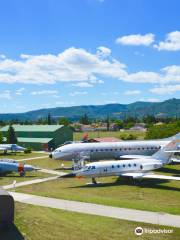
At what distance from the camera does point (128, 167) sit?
41.0 metres

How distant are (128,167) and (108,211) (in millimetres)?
16038

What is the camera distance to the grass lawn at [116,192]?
2970 cm

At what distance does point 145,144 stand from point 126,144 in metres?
3.19

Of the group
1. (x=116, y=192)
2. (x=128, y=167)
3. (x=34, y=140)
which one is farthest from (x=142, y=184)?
(x=34, y=140)

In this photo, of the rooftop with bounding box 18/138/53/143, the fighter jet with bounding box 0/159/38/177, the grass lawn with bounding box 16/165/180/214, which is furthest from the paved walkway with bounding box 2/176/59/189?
the rooftop with bounding box 18/138/53/143

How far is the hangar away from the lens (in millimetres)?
80000

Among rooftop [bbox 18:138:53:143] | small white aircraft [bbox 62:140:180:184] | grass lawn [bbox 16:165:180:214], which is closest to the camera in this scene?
grass lawn [bbox 16:165:180:214]

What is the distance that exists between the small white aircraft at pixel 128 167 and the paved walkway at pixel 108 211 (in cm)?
953

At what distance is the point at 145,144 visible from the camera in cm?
5634

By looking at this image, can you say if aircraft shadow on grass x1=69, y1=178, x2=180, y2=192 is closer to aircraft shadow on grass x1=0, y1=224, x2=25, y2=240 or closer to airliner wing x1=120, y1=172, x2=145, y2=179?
airliner wing x1=120, y1=172, x2=145, y2=179

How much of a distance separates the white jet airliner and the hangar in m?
25.9

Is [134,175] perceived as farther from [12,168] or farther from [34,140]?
[34,140]

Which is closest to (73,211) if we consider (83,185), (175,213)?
(175,213)

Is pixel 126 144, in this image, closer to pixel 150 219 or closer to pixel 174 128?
pixel 174 128
